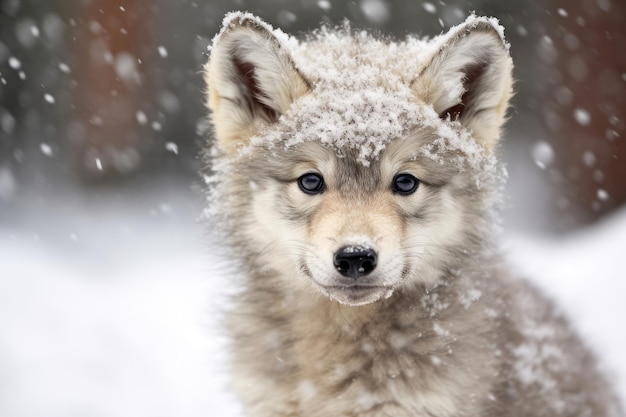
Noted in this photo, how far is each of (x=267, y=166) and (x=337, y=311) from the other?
2.48 feet

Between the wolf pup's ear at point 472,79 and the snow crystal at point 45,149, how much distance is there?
22.3 ft

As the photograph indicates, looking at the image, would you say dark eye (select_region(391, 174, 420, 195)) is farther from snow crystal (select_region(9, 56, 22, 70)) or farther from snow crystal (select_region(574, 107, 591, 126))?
snow crystal (select_region(9, 56, 22, 70))

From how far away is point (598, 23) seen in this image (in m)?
8.27

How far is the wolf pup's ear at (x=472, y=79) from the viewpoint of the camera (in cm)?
346

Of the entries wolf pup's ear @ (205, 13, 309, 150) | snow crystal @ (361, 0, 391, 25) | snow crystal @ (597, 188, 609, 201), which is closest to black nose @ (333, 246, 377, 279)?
wolf pup's ear @ (205, 13, 309, 150)

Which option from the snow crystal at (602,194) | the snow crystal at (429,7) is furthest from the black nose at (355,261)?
the snow crystal at (602,194)

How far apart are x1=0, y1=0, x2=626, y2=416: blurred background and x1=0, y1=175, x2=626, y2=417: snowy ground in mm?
29

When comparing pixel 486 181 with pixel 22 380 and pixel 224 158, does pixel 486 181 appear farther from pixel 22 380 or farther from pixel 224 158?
pixel 22 380

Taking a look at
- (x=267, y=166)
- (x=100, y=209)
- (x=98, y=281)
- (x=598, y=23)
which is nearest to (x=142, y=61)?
(x=100, y=209)

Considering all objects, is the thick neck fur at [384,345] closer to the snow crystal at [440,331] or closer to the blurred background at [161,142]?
the snow crystal at [440,331]

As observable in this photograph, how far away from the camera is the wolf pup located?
10.8 ft

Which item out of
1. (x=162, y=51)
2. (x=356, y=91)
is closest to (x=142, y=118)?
(x=162, y=51)

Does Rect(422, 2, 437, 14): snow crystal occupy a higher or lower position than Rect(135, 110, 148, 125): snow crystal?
lower

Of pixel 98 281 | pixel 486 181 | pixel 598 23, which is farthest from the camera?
pixel 598 23
